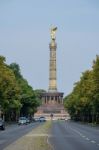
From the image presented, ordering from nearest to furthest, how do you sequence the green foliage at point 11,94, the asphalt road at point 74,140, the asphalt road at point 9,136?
the asphalt road at point 74,140
the asphalt road at point 9,136
the green foliage at point 11,94

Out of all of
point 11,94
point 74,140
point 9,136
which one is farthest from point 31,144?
point 11,94

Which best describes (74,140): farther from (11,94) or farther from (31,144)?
(11,94)

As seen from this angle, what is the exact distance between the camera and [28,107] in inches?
7544

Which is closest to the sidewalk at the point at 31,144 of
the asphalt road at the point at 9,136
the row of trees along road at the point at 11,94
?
the asphalt road at the point at 9,136

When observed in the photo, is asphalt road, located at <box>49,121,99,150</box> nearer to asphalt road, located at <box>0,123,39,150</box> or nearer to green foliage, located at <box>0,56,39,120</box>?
asphalt road, located at <box>0,123,39,150</box>

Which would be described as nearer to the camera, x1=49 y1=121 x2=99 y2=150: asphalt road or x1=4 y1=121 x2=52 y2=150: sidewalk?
x1=4 y1=121 x2=52 y2=150: sidewalk

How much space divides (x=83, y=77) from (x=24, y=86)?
26.3 meters

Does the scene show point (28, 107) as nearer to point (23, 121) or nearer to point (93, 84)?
point (23, 121)

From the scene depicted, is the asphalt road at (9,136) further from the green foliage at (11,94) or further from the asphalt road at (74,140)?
the green foliage at (11,94)

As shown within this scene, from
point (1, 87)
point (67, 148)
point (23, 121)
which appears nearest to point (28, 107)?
point (23, 121)

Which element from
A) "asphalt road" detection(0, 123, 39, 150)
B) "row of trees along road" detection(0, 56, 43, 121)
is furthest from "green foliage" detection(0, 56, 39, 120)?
"asphalt road" detection(0, 123, 39, 150)

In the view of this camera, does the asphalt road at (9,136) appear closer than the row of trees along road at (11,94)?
Yes

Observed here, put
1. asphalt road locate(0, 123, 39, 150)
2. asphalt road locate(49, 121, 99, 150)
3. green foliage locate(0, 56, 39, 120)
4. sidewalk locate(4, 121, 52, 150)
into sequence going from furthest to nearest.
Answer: green foliage locate(0, 56, 39, 120) < asphalt road locate(0, 123, 39, 150) < asphalt road locate(49, 121, 99, 150) < sidewalk locate(4, 121, 52, 150)

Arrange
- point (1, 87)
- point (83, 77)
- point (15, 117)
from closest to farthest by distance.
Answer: point (1, 87) → point (83, 77) → point (15, 117)
